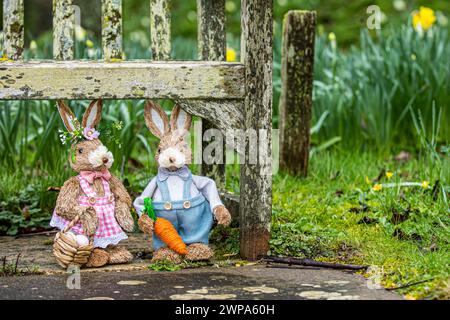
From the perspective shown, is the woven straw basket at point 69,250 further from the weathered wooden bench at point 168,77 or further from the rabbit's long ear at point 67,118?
the weathered wooden bench at point 168,77

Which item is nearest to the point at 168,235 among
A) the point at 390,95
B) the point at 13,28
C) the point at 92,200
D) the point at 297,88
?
the point at 92,200

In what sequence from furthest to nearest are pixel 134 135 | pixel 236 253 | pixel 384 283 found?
1. pixel 134 135
2. pixel 236 253
3. pixel 384 283

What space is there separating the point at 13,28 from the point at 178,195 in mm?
910

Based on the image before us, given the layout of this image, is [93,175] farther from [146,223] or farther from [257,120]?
[257,120]

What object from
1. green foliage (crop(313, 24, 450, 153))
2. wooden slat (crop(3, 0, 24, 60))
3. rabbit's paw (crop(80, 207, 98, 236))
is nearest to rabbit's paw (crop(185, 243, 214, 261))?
rabbit's paw (crop(80, 207, 98, 236))

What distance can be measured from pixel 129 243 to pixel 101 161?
0.57 m

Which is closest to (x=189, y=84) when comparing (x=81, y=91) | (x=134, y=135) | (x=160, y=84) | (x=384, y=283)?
(x=160, y=84)

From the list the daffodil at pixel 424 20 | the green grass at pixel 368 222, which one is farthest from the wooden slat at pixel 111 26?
the daffodil at pixel 424 20

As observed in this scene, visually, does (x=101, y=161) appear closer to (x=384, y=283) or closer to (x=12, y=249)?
(x=12, y=249)

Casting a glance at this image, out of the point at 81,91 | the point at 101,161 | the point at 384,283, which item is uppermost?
the point at 81,91

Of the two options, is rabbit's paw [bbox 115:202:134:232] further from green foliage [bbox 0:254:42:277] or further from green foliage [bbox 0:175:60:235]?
green foliage [bbox 0:175:60:235]

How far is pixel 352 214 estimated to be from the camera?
3.98 metres

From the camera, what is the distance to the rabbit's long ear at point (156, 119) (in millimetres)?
3414

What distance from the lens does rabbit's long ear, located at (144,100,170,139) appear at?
11.2 feet
